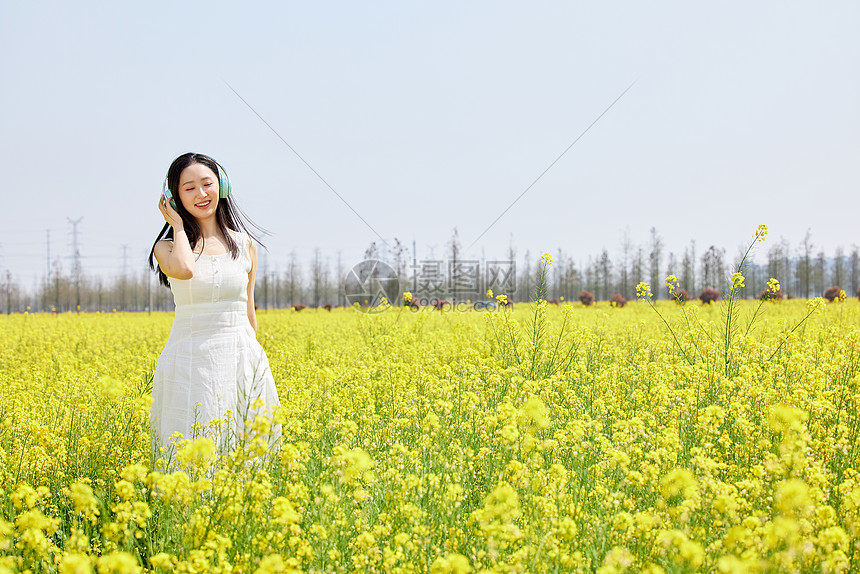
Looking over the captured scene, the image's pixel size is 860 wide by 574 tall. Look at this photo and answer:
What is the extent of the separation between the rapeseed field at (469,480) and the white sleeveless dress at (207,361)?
0.15 m

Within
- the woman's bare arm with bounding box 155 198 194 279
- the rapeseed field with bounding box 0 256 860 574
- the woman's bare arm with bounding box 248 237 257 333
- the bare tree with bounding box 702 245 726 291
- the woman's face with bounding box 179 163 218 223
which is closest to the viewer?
the rapeseed field with bounding box 0 256 860 574

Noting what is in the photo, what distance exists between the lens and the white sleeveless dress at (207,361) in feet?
9.36

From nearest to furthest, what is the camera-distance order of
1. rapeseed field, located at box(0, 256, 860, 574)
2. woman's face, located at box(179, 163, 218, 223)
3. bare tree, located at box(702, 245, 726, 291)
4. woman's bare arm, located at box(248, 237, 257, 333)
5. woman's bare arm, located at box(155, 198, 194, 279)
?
rapeseed field, located at box(0, 256, 860, 574), woman's bare arm, located at box(155, 198, 194, 279), woman's face, located at box(179, 163, 218, 223), woman's bare arm, located at box(248, 237, 257, 333), bare tree, located at box(702, 245, 726, 291)

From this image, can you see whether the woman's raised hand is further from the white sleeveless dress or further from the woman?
the white sleeveless dress

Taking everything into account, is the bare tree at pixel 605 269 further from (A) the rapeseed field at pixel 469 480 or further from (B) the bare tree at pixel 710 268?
(A) the rapeseed field at pixel 469 480

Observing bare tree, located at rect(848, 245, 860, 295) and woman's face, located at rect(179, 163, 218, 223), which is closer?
woman's face, located at rect(179, 163, 218, 223)

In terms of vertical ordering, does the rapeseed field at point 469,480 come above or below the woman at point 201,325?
below

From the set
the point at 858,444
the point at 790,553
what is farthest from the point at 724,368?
the point at 790,553

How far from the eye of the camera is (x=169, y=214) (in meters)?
2.95

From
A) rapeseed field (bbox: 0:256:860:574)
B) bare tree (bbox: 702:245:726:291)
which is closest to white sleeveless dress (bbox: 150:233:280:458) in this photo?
rapeseed field (bbox: 0:256:860:574)

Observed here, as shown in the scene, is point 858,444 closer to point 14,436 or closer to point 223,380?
point 223,380

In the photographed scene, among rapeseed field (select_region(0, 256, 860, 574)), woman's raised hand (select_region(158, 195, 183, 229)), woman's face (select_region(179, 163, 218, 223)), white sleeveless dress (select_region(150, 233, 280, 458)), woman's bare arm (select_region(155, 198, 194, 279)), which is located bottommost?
rapeseed field (select_region(0, 256, 860, 574))

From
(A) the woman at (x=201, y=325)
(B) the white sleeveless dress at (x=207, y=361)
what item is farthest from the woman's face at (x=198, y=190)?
(B) the white sleeveless dress at (x=207, y=361)

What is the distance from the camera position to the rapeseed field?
5.91 feet
